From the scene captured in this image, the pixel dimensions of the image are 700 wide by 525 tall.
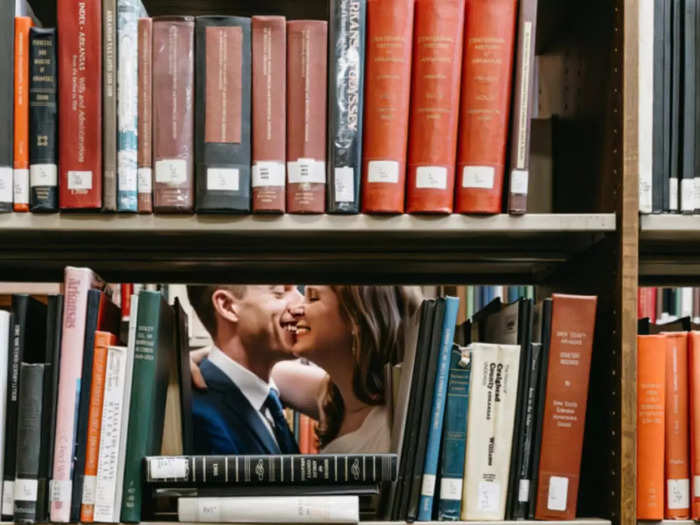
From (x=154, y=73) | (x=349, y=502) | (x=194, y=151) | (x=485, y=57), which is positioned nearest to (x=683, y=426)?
(x=349, y=502)

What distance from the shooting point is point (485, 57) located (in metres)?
1.18

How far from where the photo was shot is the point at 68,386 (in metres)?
1.14

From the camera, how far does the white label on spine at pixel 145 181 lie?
3.83ft

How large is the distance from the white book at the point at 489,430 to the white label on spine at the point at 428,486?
4cm

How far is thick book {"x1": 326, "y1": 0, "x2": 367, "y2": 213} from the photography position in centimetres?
117

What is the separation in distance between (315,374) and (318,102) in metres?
0.60

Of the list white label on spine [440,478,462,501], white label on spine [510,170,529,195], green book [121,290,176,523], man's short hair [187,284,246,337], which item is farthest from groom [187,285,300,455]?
white label on spine [510,170,529,195]

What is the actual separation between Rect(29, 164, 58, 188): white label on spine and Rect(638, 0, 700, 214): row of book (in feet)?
2.65

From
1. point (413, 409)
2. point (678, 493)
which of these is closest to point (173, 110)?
point (413, 409)

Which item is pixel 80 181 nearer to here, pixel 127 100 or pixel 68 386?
pixel 127 100

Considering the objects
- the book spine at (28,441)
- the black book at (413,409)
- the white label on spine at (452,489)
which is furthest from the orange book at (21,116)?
the white label on spine at (452,489)

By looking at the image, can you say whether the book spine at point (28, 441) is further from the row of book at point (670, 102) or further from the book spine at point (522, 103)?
the row of book at point (670, 102)

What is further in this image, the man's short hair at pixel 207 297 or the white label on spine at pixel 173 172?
the man's short hair at pixel 207 297

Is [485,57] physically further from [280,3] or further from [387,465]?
[387,465]
